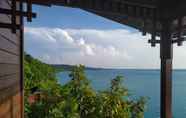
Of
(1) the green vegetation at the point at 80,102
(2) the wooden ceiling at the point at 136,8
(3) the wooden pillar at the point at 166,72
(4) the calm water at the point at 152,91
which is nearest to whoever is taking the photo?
(2) the wooden ceiling at the point at 136,8

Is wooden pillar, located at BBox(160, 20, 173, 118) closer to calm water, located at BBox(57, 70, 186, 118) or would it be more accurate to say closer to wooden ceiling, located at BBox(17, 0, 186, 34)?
wooden ceiling, located at BBox(17, 0, 186, 34)

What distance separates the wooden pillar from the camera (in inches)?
131

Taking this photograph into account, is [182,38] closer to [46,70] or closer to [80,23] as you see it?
[46,70]

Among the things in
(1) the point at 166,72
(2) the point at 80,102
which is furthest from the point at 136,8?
(2) the point at 80,102

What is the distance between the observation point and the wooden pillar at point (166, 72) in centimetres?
332

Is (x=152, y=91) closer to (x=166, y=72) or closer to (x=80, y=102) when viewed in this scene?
(x=80, y=102)

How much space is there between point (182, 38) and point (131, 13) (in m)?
0.55

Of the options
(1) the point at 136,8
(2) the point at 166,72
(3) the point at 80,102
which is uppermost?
(1) the point at 136,8

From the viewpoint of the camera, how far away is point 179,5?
2941 mm

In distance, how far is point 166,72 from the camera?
333 centimetres

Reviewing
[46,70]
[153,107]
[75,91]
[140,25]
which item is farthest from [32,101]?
[153,107]

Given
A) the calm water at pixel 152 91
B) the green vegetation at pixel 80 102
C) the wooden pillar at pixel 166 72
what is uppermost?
the wooden pillar at pixel 166 72

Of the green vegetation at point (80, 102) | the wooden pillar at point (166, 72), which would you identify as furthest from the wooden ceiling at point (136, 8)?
the green vegetation at point (80, 102)

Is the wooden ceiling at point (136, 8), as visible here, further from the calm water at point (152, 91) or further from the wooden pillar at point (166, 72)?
the calm water at point (152, 91)
